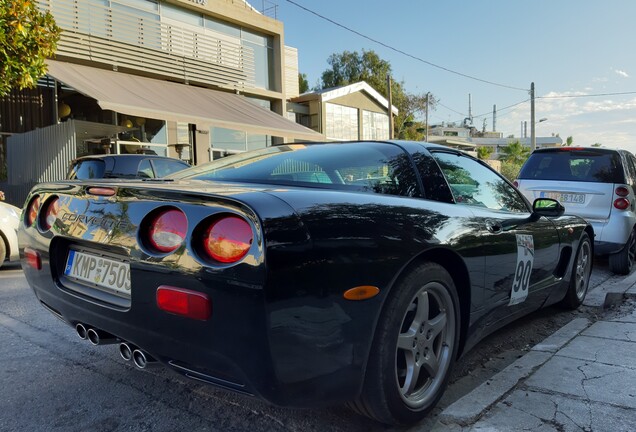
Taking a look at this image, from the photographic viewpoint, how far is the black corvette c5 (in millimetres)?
1732

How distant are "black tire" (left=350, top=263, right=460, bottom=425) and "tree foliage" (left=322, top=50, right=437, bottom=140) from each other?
39304 millimetres

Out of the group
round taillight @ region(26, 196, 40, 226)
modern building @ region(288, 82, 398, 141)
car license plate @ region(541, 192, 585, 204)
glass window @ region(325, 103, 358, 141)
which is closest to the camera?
round taillight @ region(26, 196, 40, 226)

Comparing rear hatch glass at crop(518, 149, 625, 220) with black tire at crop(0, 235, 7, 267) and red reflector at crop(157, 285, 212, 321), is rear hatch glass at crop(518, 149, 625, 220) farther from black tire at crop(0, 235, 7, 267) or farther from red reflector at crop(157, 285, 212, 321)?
black tire at crop(0, 235, 7, 267)

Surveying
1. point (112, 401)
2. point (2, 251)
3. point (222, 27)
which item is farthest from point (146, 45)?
point (112, 401)

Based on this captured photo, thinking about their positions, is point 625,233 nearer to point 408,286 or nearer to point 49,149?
point 408,286

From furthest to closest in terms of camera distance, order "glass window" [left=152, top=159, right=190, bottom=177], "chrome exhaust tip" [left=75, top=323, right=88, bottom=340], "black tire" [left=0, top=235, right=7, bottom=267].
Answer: "glass window" [left=152, top=159, right=190, bottom=177] < "black tire" [left=0, top=235, right=7, bottom=267] < "chrome exhaust tip" [left=75, top=323, right=88, bottom=340]

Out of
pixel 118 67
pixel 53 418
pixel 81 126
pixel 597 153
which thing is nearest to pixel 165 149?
pixel 118 67

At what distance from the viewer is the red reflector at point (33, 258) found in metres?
2.52

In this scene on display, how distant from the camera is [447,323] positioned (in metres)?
A: 2.49

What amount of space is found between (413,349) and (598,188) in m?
4.91

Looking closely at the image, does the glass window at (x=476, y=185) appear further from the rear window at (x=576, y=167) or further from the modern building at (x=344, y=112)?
the modern building at (x=344, y=112)

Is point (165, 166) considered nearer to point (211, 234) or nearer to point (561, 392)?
point (211, 234)

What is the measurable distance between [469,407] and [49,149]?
38.5ft

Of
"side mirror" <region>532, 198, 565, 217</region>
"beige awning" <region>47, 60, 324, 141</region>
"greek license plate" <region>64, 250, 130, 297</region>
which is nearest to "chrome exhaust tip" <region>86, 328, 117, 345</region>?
"greek license plate" <region>64, 250, 130, 297</region>
